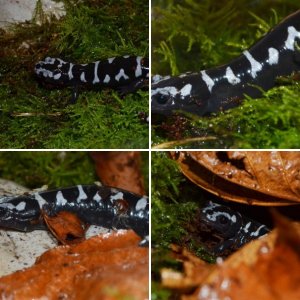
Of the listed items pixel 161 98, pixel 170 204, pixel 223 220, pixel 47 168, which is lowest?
pixel 47 168

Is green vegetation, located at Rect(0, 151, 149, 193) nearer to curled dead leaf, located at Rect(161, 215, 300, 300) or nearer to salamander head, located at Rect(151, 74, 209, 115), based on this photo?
salamander head, located at Rect(151, 74, 209, 115)

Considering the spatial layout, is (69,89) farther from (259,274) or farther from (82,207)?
(259,274)

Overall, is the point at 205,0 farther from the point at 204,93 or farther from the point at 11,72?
the point at 11,72

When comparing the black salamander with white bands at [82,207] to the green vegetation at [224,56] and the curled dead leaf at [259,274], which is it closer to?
the green vegetation at [224,56]

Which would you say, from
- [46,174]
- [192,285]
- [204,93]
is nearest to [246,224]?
[204,93]

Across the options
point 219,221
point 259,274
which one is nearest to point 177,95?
point 219,221

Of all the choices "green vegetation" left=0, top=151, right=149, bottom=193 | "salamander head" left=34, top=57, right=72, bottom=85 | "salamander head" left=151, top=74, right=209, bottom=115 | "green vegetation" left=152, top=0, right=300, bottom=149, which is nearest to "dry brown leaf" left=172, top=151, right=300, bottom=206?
"green vegetation" left=152, top=0, right=300, bottom=149

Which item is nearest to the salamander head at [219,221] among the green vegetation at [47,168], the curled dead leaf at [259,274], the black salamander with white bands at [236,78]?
the black salamander with white bands at [236,78]
